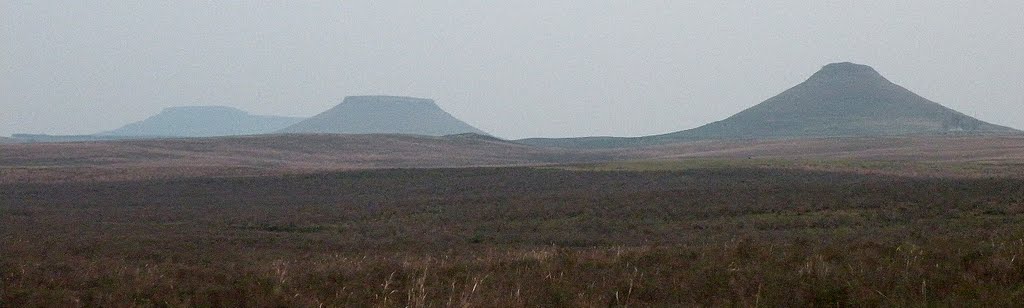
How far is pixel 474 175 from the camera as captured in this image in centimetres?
5784

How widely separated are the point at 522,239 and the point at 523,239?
3 cm

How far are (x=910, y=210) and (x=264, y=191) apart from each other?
1345 inches

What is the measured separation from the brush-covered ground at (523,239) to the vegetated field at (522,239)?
0.19ft

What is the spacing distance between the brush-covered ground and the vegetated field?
0.19 feet

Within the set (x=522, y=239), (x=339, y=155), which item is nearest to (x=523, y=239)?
(x=522, y=239)

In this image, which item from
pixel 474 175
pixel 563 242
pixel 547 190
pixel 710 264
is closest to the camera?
pixel 710 264

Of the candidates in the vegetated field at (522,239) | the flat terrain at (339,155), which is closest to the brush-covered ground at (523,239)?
the vegetated field at (522,239)

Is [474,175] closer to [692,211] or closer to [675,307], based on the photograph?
[692,211]

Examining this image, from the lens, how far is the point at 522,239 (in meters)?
25.5

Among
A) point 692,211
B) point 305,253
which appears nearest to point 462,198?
point 692,211

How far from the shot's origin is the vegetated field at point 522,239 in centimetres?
956

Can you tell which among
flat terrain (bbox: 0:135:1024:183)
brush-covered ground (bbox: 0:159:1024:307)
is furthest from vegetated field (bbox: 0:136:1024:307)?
flat terrain (bbox: 0:135:1024:183)

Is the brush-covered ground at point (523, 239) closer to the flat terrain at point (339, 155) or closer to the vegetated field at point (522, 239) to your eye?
the vegetated field at point (522, 239)

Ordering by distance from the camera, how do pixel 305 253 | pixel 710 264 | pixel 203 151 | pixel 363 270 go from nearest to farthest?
pixel 710 264, pixel 363 270, pixel 305 253, pixel 203 151
